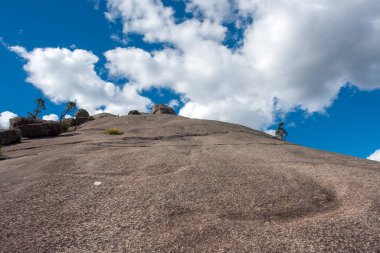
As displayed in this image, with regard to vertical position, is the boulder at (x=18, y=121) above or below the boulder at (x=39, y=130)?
above

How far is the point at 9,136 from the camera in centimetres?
1552

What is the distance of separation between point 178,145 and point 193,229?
25.0ft

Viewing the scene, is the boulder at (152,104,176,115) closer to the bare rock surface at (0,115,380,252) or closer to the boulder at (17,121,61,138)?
the boulder at (17,121,61,138)

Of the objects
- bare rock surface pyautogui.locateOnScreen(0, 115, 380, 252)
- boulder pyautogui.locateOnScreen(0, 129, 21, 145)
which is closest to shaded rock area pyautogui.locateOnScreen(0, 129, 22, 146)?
boulder pyautogui.locateOnScreen(0, 129, 21, 145)

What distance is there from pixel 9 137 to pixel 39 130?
2.51m

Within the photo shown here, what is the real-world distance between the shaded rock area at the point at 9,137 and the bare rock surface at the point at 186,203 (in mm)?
5673

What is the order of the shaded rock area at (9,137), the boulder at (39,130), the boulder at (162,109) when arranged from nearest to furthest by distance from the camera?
the shaded rock area at (9,137)
the boulder at (39,130)
the boulder at (162,109)

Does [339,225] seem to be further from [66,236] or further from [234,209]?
[66,236]

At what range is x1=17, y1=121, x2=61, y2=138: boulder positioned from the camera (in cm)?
1783

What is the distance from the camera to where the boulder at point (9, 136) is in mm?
15258

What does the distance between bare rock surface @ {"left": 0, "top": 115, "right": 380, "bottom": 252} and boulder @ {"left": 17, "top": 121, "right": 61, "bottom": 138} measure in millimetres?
7967

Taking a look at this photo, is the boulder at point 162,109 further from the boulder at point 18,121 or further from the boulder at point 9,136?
the boulder at point 9,136

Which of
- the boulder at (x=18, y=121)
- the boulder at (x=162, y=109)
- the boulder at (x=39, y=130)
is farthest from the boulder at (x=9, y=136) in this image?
the boulder at (x=162, y=109)

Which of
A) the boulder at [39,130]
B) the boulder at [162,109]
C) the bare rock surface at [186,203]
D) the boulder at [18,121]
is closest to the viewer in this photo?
the bare rock surface at [186,203]
